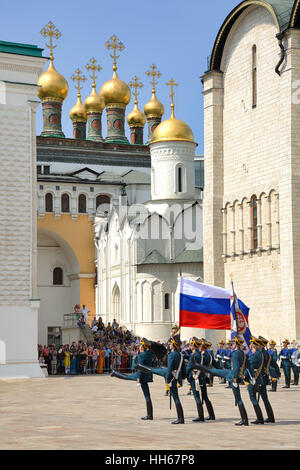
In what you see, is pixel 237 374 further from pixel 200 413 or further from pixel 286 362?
pixel 286 362

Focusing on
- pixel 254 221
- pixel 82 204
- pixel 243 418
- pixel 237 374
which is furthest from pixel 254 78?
pixel 243 418

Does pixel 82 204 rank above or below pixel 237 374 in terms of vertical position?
above

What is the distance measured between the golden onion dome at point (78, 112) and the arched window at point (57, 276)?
46.4 feet

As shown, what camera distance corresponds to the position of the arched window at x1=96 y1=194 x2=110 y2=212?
4722 centimetres

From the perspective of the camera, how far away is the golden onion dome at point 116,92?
179 ft

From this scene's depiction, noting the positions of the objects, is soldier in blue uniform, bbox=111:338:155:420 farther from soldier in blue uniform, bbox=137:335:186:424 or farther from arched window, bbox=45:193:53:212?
arched window, bbox=45:193:53:212

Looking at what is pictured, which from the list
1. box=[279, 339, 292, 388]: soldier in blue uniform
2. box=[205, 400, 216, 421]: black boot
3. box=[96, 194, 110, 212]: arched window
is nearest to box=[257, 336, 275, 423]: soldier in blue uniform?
box=[205, 400, 216, 421]: black boot

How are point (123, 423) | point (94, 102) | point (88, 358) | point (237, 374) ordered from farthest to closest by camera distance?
1. point (94, 102)
2. point (88, 358)
3. point (123, 423)
4. point (237, 374)

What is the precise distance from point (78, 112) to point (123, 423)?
156ft

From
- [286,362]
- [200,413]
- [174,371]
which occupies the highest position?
[174,371]

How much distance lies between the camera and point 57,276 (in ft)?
161

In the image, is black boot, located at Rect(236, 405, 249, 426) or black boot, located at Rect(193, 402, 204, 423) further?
black boot, located at Rect(193, 402, 204, 423)

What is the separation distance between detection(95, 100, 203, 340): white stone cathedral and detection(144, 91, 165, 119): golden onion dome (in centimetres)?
1314
